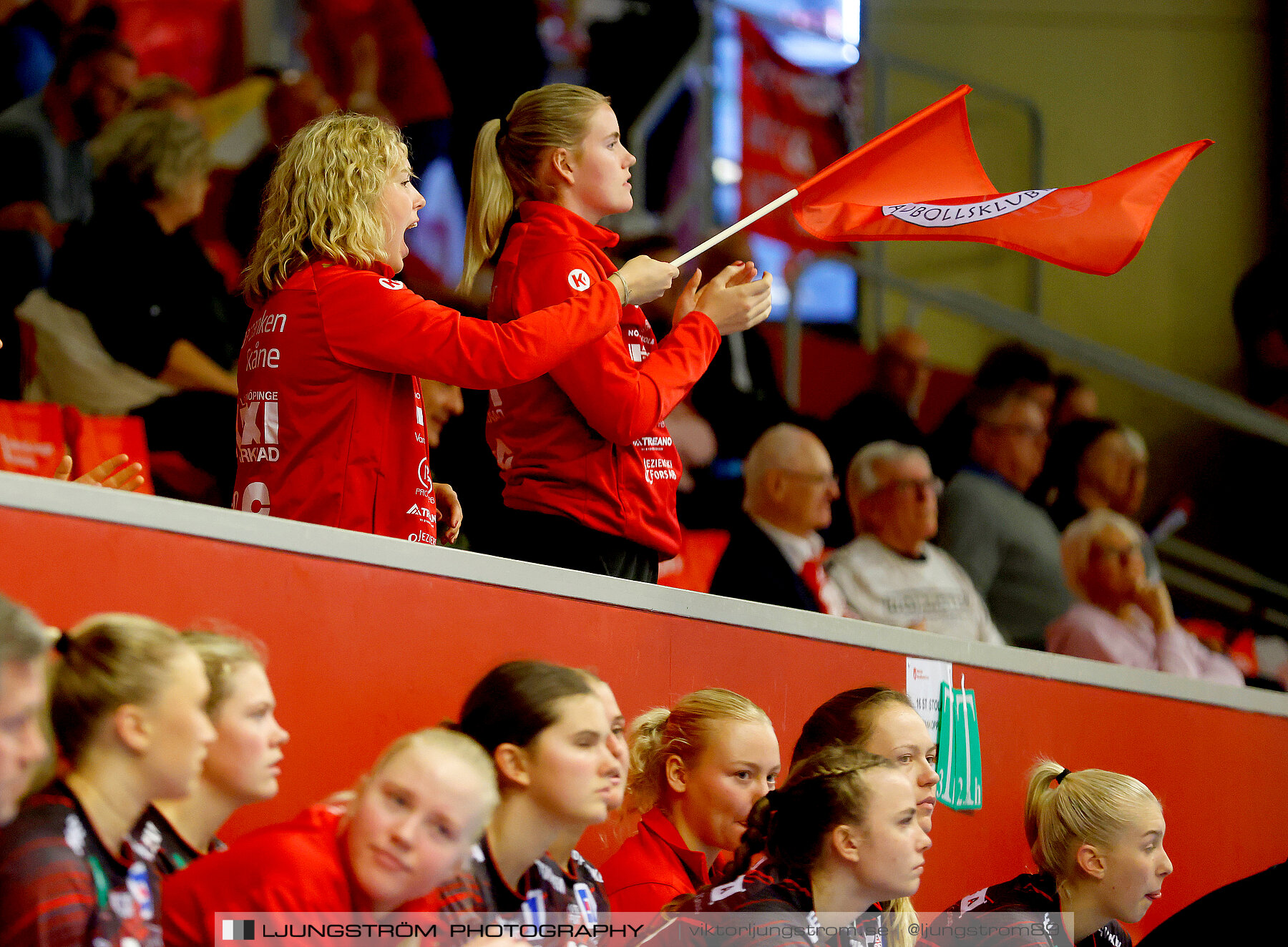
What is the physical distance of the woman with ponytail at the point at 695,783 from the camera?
9.43 feet

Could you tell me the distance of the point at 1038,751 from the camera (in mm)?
4082

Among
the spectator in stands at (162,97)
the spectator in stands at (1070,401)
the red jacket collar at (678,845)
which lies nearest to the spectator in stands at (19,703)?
the red jacket collar at (678,845)

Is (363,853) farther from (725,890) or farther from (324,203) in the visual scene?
(324,203)

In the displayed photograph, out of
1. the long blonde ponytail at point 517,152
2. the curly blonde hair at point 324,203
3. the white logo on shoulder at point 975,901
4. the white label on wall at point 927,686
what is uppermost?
the long blonde ponytail at point 517,152

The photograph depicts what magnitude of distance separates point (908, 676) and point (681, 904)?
133cm

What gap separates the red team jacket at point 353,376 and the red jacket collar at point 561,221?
351mm

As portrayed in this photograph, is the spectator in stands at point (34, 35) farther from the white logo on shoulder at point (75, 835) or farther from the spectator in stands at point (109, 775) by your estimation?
the white logo on shoulder at point (75, 835)

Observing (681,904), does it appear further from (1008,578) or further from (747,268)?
(1008,578)

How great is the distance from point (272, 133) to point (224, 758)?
13.6 ft

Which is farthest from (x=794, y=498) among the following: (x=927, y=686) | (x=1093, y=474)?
(x=1093, y=474)

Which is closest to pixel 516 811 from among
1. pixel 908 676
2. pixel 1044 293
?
pixel 908 676

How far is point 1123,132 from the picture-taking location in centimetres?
881

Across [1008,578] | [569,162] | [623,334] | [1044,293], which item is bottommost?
[1008,578]

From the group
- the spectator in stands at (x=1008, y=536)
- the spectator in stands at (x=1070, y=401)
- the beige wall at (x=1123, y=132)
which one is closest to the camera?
the spectator in stands at (x=1008, y=536)
